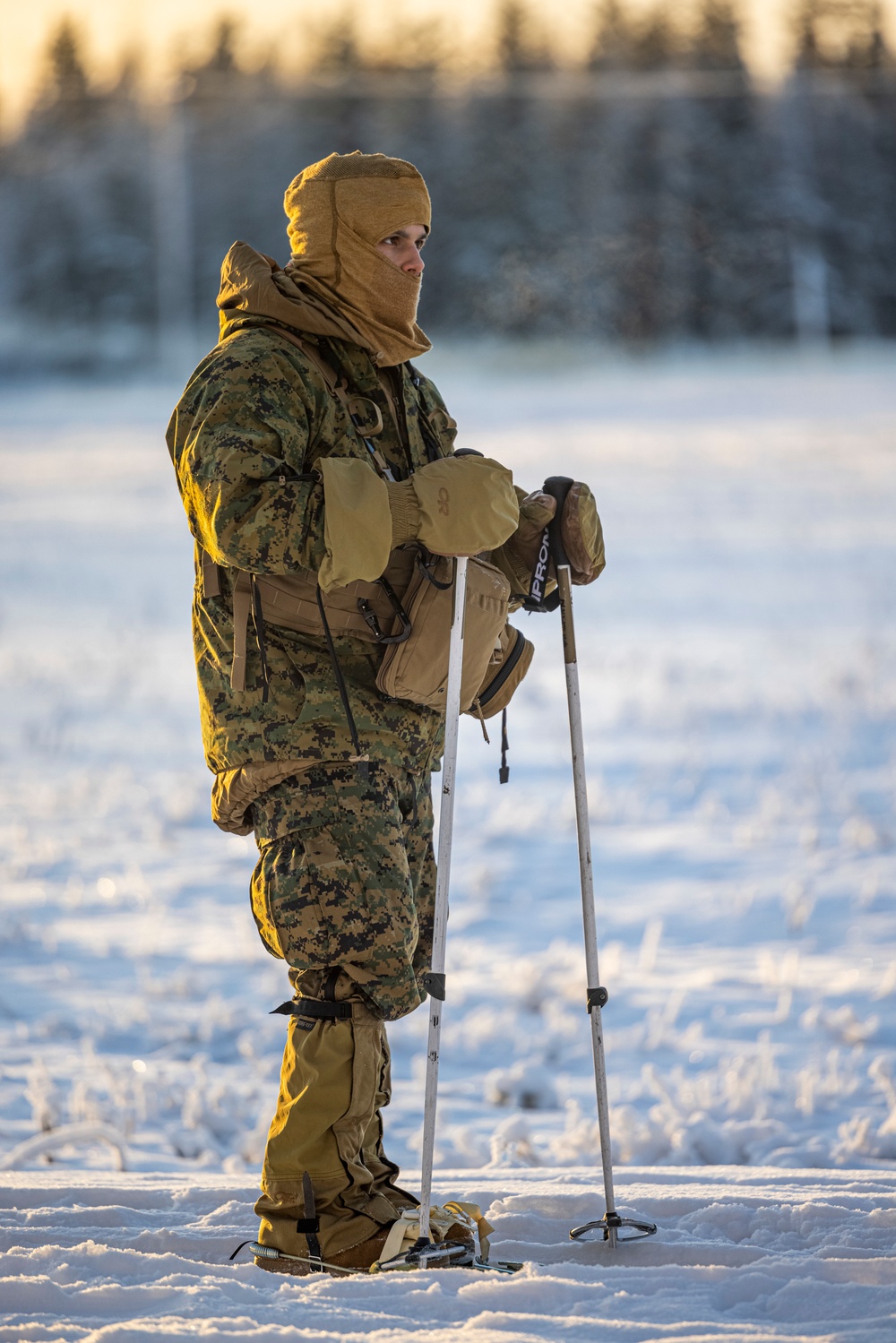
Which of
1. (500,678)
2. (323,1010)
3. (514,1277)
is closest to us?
(514,1277)

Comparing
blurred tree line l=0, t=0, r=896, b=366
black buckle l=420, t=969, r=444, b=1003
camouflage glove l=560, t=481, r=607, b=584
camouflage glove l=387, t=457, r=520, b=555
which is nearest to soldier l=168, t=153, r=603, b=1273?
camouflage glove l=387, t=457, r=520, b=555

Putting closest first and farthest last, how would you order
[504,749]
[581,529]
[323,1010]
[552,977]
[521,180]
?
[323,1010], [581,529], [504,749], [552,977], [521,180]

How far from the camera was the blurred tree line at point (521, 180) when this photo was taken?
35.8m

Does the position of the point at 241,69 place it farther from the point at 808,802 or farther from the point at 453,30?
the point at 808,802

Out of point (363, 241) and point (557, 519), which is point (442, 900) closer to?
point (557, 519)

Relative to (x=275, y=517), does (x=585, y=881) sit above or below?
below

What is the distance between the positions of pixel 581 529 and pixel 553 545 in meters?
0.08

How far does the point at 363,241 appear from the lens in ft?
12.0

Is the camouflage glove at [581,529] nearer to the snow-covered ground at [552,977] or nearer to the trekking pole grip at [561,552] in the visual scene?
the trekking pole grip at [561,552]

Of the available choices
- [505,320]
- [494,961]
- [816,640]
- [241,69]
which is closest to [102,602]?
[816,640]

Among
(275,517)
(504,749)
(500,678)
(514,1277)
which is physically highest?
(275,517)

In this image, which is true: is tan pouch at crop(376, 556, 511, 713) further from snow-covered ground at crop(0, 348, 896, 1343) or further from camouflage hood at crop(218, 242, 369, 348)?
snow-covered ground at crop(0, 348, 896, 1343)

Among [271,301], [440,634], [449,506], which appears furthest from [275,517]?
[271,301]

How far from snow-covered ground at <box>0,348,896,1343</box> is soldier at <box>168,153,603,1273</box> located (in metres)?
0.43
